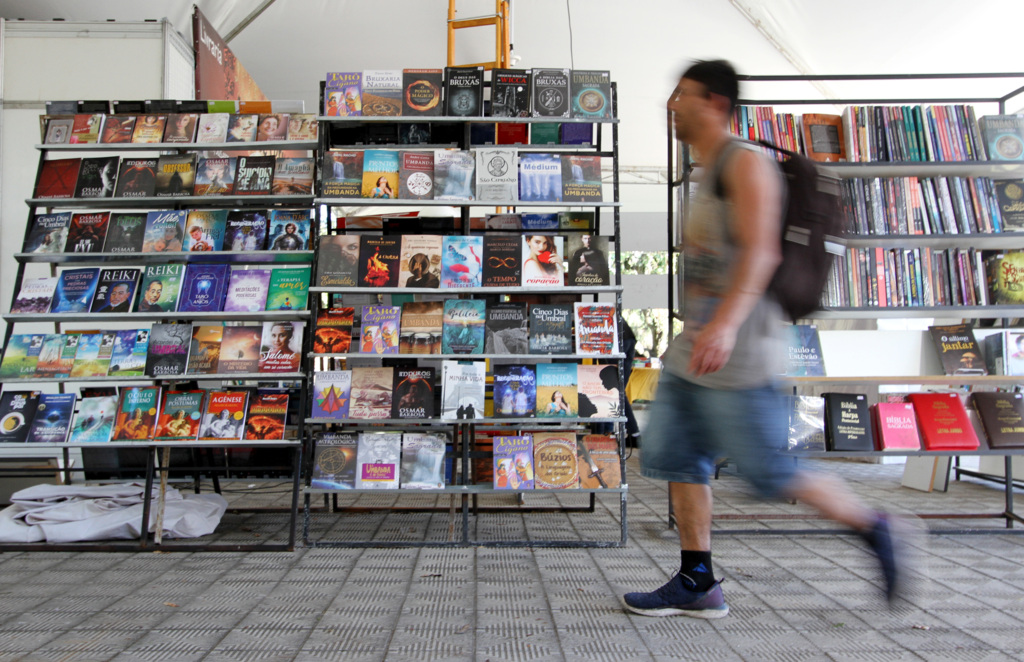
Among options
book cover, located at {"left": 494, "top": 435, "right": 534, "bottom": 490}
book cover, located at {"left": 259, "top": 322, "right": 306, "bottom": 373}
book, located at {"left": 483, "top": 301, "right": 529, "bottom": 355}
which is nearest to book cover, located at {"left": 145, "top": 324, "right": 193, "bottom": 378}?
book cover, located at {"left": 259, "top": 322, "right": 306, "bottom": 373}

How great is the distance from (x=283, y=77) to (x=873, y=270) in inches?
292

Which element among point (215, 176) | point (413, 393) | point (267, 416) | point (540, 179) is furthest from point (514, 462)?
point (215, 176)

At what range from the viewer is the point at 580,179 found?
3.17 metres

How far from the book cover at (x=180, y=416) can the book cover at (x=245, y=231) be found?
0.70 metres

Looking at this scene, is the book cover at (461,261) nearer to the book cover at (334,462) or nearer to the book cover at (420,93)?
the book cover at (420,93)

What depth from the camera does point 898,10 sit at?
5.61 m

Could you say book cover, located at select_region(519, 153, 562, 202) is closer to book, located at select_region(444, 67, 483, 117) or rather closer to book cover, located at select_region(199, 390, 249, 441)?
book, located at select_region(444, 67, 483, 117)

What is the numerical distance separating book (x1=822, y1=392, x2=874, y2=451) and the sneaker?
1.46 m

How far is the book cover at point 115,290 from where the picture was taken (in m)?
3.15

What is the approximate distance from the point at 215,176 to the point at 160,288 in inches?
23.3

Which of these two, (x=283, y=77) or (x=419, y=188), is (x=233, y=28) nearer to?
(x=283, y=77)

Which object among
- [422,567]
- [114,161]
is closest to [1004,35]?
[422,567]

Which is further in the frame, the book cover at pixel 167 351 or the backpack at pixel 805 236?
the book cover at pixel 167 351

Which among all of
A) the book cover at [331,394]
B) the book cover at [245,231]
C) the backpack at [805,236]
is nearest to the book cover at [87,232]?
the book cover at [245,231]
